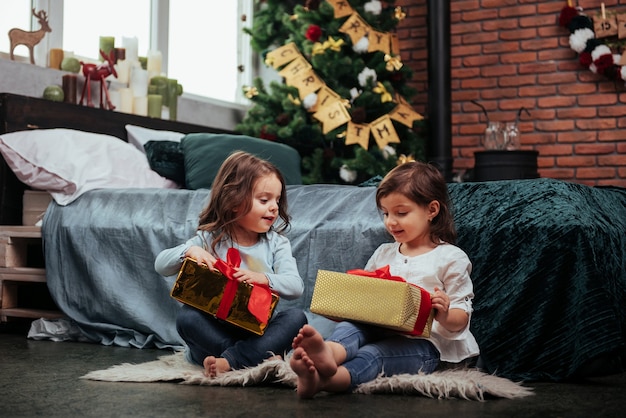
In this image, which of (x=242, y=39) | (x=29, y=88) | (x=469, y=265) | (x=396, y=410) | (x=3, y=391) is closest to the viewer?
(x=396, y=410)

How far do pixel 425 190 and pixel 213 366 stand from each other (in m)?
0.70

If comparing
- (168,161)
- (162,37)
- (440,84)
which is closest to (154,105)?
(162,37)

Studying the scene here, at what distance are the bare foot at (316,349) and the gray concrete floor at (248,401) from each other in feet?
0.24

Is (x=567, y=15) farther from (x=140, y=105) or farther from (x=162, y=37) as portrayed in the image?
(x=140, y=105)

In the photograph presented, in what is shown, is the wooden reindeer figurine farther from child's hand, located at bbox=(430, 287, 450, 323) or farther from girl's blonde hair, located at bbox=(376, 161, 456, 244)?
child's hand, located at bbox=(430, 287, 450, 323)

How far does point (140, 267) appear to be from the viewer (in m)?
2.89

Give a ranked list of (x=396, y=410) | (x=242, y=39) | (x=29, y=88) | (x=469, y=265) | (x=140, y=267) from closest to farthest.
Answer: (x=396, y=410), (x=469, y=265), (x=140, y=267), (x=29, y=88), (x=242, y=39)

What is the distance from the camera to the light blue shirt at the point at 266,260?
219 centimetres

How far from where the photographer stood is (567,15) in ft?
17.0

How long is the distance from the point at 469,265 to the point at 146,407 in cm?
88

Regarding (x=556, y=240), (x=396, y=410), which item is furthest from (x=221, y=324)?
(x=556, y=240)

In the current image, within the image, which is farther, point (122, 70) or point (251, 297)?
point (122, 70)

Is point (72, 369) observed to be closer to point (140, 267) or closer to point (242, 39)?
point (140, 267)

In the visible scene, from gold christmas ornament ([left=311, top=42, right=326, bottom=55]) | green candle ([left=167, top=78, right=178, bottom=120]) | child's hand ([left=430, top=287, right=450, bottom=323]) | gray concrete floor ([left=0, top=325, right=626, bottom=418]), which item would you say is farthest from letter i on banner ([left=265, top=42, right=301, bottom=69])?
child's hand ([left=430, top=287, right=450, bottom=323])
